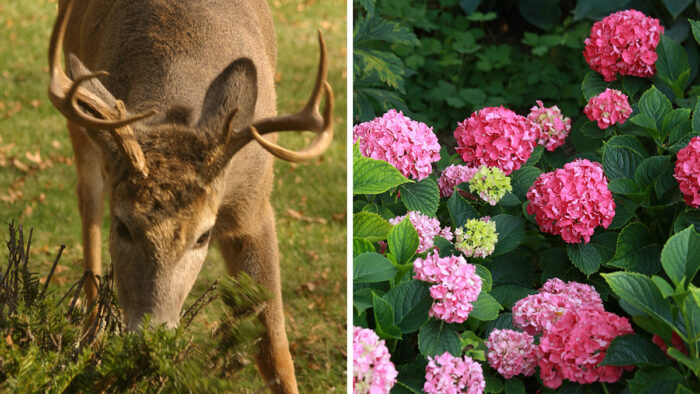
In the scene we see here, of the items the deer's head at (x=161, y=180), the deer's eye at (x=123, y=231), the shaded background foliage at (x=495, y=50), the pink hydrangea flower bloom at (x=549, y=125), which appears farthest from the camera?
the shaded background foliage at (x=495, y=50)

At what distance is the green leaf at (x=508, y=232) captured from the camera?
111 inches

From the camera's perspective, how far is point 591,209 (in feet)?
9.05

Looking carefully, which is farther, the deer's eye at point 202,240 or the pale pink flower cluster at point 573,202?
the pale pink flower cluster at point 573,202

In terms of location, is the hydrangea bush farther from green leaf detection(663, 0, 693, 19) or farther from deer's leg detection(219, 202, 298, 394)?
green leaf detection(663, 0, 693, 19)

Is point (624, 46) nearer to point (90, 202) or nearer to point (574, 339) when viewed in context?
point (574, 339)

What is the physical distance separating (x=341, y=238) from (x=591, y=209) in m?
2.64

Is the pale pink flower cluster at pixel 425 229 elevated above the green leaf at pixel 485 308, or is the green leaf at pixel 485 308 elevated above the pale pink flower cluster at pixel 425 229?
the pale pink flower cluster at pixel 425 229

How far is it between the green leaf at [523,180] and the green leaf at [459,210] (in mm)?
268

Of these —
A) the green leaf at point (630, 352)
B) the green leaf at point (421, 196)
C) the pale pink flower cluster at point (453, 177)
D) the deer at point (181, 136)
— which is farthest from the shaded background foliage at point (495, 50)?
the green leaf at point (630, 352)

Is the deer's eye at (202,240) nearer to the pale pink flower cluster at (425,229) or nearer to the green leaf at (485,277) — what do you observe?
the pale pink flower cluster at (425,229)

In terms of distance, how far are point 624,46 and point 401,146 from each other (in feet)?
4.01

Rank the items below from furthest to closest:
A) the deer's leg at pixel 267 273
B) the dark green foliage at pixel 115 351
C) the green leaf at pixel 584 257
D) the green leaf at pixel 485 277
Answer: the deer's leg at pixel 267 273 → the green leaf at pixel 584 257 → the green leaf at pixel 485 277 → the dark green foliage at pixel 115 351

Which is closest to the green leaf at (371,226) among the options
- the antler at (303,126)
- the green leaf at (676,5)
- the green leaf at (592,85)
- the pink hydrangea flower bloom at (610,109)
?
the antler at (303,126)

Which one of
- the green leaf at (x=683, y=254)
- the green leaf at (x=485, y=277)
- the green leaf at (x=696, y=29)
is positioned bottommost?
the green leaf at (x=485, y=277)
